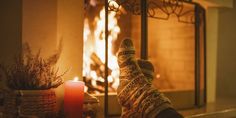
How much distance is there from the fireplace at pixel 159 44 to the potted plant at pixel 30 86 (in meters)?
0.52

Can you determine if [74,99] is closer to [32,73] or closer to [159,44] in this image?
[32,73]

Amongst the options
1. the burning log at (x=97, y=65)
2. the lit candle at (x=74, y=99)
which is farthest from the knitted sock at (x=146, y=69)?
the burning log at (x=97, y=65)

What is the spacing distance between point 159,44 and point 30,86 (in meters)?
1.79

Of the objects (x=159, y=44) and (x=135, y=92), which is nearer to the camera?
(x=135, y=92)

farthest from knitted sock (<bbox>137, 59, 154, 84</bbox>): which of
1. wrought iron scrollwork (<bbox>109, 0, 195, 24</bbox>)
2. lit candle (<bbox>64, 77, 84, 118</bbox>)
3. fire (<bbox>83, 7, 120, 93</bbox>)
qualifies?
fire (<bbox>83, 7, 120, 93</bbox>)

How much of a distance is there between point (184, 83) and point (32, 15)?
1.64 meters

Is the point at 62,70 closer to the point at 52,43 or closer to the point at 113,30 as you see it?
the point at 52,43

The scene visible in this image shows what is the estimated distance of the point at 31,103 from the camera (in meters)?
1.57

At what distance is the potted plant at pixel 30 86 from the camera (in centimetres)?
156

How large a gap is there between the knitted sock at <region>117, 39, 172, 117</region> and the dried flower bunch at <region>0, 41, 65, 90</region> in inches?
12.0

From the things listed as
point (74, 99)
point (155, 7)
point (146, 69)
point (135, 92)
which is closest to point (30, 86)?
point (74, 99)

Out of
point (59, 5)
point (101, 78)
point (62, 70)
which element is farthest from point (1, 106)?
point (101, 78)

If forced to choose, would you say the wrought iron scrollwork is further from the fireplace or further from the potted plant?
the potted plant

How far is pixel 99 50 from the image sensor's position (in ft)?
9.31
